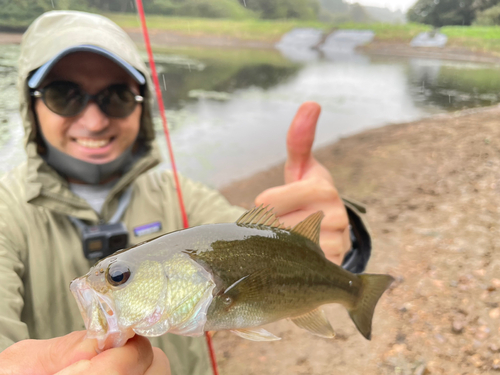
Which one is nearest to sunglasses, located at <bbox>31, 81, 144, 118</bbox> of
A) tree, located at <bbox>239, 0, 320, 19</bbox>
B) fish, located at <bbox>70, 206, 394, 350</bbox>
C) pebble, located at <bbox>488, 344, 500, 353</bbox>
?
fish, located at <bbox>70, 206, 394, 350</bbox>

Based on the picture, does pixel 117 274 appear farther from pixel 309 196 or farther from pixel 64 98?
pixel 64 98

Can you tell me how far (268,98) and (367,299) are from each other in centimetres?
2270

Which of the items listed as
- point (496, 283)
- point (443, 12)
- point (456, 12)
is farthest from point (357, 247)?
point (443, 12)

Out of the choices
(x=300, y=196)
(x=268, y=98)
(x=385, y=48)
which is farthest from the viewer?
(x=268, y=98)

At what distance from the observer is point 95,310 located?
1.49ft

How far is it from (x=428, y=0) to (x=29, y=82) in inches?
140

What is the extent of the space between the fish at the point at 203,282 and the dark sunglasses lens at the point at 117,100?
2.60 ft

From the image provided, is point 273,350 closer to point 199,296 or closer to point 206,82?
point 199,296

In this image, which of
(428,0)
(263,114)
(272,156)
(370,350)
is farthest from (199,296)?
(263,114)

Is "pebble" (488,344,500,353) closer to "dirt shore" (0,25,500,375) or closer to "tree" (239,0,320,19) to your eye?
"dirt shore" (0,25,500,375)

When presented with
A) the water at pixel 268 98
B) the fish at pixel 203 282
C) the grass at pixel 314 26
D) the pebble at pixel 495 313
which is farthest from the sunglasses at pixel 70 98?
the water at pixel 268 98

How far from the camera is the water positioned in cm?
1291

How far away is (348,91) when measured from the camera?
933 inches

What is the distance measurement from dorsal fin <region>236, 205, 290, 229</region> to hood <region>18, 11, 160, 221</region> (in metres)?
0.78
